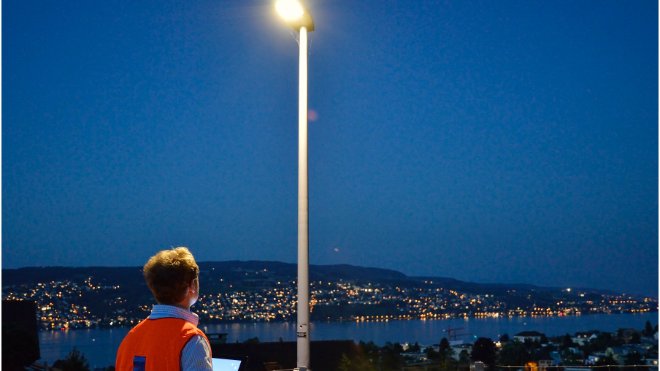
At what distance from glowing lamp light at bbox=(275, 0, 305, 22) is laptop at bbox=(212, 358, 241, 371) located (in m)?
3.69

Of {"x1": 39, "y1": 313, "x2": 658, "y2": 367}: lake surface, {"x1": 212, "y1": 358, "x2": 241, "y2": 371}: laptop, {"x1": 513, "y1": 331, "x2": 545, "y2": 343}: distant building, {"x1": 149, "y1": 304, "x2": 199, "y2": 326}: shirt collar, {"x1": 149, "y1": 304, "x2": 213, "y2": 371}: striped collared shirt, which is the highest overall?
{"x1": 149, "y1": 304, "x2": 199, "y2": 326}: shirt collar

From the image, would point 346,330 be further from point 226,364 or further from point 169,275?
point 169,275

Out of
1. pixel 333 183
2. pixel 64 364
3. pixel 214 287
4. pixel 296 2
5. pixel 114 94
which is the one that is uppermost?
pixel 114 94

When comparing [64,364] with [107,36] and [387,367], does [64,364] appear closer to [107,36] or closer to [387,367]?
[387,367]

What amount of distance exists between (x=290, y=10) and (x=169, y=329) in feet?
14.3

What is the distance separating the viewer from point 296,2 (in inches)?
253

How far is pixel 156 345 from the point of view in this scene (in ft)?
8.33

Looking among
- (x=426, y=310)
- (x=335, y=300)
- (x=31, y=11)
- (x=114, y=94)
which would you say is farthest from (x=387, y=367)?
(x=114, y=94)

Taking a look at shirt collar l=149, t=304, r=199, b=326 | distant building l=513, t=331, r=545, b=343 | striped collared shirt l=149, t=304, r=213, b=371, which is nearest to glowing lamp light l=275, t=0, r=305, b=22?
shirt collar l=149, t=304, r=199, b=326

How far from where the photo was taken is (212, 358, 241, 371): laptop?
343 centimetres

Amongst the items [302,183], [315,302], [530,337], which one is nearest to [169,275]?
[302,183]

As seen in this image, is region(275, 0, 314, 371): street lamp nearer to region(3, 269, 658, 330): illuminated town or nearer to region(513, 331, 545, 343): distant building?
region(513, 331, 545, 343): distant building

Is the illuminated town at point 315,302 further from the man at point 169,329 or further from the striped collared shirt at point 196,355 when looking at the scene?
the striped collared shirt at point 196,355

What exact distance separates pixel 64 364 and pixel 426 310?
47.5 ft
